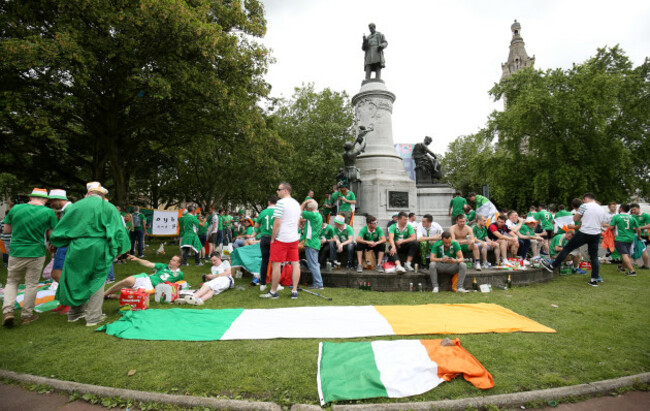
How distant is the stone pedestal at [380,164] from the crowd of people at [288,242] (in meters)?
2.01

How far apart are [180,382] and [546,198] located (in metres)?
27.1

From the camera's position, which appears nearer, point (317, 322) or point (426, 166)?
point (317, 322)

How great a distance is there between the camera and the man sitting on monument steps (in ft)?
25.4

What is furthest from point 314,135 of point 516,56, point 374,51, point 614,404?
point 516,56

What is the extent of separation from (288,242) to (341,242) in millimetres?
2768

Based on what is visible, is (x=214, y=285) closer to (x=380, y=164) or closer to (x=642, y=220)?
(x=380, y=164)

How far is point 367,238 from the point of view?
8.34 metres

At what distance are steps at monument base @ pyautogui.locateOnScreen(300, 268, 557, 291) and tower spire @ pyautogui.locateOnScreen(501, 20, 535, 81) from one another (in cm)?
7394

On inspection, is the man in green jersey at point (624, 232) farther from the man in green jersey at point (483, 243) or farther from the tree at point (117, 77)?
the tree at point (117, 77)

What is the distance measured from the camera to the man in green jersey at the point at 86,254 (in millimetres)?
4734

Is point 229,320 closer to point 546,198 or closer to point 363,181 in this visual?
point 363,181

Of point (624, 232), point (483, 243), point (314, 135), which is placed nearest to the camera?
point (483, 243)

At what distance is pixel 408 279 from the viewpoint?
23.5 feet

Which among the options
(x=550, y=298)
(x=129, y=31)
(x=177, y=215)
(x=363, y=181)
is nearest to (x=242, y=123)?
(x=129, y=31)
